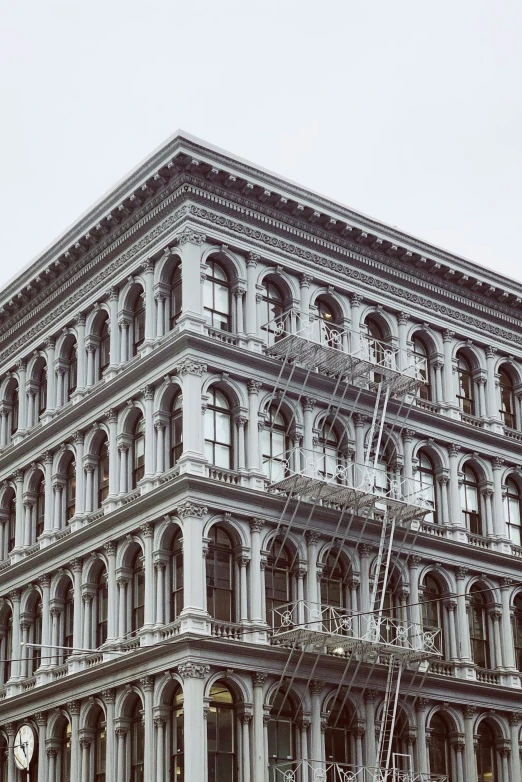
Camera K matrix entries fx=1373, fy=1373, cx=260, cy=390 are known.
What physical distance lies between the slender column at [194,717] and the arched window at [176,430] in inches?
261

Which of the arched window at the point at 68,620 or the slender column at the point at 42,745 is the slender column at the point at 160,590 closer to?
the arched window at the point at 68,620

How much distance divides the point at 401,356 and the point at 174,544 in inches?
448

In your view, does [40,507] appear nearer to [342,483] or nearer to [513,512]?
[342,483]

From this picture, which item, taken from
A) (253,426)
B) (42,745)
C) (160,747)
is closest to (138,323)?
(253,426)

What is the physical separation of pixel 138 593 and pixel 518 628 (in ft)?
45.2

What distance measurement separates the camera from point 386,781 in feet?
130

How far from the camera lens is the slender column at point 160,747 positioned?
3700 centimetres

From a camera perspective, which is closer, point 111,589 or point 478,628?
point 111,589

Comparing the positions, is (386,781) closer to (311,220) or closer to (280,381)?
(280,381)

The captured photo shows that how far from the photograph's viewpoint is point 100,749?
40688 millimetres

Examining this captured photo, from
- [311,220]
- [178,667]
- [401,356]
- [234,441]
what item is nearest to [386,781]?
[178,667]

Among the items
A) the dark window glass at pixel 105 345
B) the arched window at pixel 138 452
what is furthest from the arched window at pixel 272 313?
the dark window glass at pixel 105 345

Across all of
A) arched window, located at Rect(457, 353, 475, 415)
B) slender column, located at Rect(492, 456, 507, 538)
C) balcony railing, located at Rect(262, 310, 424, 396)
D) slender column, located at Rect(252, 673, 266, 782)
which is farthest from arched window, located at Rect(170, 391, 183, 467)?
slender column, located at Rect(492, 456, 507, 538)

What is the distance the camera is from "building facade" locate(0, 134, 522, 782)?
38.7m
